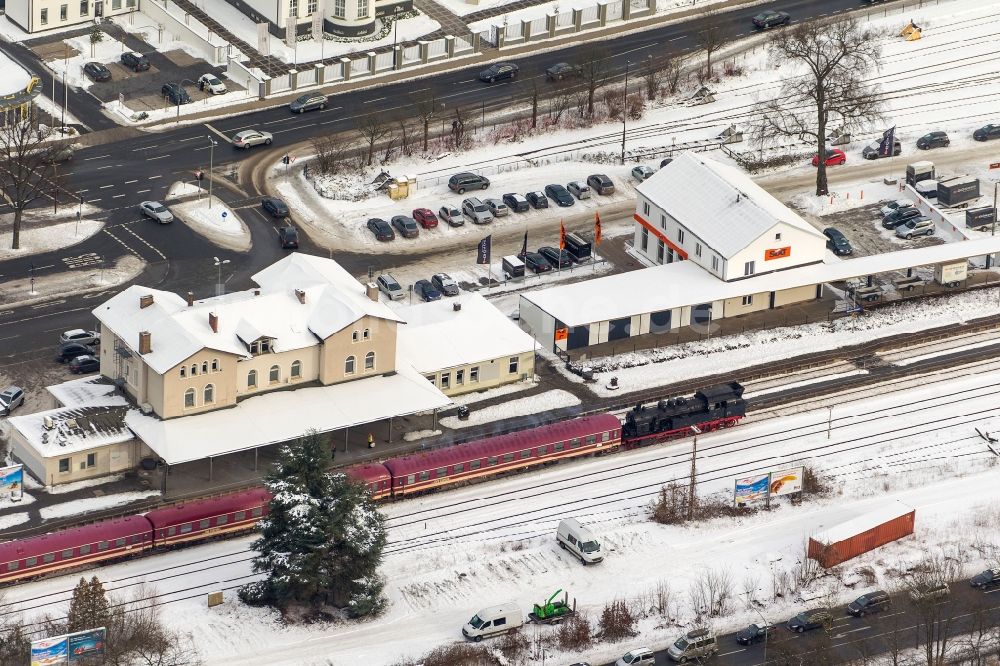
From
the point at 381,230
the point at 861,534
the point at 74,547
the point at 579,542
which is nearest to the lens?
the point at 74,547

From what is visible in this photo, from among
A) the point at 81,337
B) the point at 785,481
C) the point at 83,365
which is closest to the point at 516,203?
the point at 81,337

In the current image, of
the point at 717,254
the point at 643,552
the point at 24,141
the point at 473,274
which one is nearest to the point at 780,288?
the point at 717,254

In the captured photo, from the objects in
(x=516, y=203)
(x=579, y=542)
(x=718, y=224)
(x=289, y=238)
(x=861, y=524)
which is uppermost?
(x=718, y=224)

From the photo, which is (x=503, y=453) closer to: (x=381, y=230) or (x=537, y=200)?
(x=381, y=230)

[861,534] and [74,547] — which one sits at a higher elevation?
[74,547]

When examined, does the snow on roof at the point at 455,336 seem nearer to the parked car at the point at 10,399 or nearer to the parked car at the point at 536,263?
the parked car at the point at 536,263

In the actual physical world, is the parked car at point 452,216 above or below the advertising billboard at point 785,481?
above

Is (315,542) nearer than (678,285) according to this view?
Yes

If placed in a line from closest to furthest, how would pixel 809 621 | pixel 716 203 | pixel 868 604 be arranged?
pixel 809 621 → pixel 868 604 → pixel 716 203

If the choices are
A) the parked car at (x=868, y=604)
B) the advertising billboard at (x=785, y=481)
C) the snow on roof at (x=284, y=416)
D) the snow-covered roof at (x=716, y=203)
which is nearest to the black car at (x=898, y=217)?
the snow-covered roof at (x=716, y=203)
